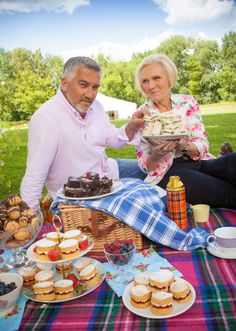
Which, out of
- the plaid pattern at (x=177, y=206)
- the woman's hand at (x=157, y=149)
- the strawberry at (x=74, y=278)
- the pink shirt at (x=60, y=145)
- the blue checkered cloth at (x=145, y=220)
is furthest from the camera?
the woman's hand at (x=157, y=149)

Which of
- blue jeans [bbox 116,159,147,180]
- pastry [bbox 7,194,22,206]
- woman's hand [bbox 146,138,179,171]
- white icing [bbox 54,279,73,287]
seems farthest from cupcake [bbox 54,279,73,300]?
blue jeans [bbox 116,159,147,180]

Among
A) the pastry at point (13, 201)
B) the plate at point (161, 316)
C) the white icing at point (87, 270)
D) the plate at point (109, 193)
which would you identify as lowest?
the plate at point (161, 316)

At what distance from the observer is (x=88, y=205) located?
178 cm

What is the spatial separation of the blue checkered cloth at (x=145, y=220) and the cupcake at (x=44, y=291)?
0.51 meters

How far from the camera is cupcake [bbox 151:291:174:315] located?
3.89 feet

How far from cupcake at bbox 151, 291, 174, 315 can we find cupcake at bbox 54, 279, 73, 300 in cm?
33

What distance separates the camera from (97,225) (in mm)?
1808

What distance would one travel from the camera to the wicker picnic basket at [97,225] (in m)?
1.80

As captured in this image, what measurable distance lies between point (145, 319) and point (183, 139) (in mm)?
1779

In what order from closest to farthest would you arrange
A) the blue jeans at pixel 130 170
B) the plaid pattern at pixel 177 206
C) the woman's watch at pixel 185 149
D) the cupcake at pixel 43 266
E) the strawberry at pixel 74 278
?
the strawberry at pixel 74 278, the cupcake at pixel 43 266, the plaid pattern at pixel 177 206, the woman's watch at pixel 185 149, the blue jeans at pixel 130 170

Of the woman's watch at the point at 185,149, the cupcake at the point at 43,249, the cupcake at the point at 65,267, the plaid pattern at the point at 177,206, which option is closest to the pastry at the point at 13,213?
the cupcake at the point at 43,249

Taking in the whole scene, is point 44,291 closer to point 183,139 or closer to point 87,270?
point 87,270

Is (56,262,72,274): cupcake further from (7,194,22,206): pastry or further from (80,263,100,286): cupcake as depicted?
(7,194,22,206): pastry

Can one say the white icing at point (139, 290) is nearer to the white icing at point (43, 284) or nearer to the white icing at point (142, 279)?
the white icing at point (142, 279)
